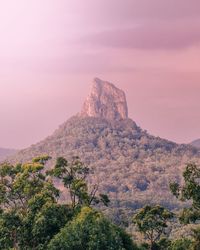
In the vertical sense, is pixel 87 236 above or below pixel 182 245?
above

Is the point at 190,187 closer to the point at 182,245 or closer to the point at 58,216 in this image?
the point at 182,245

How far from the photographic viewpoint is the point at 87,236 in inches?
1382

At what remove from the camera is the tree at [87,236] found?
34.6 metres

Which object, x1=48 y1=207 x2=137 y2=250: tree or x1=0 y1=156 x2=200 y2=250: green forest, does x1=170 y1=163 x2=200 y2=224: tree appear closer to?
x1=0 y1=156 x2=200 y2=250: green forest

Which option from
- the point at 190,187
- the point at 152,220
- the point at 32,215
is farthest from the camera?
the point at 152,220

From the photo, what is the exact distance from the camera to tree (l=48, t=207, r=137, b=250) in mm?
34594

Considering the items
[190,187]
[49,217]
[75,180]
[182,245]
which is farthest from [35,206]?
[182,245]

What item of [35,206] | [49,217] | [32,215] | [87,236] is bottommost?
[87,236]

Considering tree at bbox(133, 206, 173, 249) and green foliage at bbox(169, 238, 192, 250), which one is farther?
tree at bbox(133, 206, 173, 249)

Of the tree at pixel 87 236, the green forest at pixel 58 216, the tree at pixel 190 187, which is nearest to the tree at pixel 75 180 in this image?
the green forest at pixel 58 216

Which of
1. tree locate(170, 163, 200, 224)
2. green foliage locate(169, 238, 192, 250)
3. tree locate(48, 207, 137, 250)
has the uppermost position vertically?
tree locate(170, 163, 200, 224)

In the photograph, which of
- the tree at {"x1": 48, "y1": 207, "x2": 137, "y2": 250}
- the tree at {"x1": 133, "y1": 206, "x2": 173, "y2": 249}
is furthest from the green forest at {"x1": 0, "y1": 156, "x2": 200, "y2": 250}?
the tree at {"x1": 133, "y1": 206, "x2": 173, "y2": 249}

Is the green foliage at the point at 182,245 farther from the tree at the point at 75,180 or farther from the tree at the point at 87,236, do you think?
the tree at the point at 87,236

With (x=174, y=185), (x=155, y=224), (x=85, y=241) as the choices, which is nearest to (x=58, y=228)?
(x=85, y=241)
